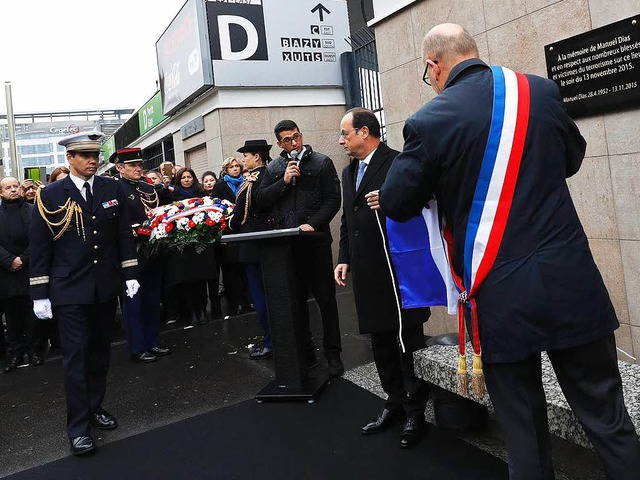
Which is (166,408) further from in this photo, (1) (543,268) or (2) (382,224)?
(1) (543,268)

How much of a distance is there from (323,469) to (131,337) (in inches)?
128

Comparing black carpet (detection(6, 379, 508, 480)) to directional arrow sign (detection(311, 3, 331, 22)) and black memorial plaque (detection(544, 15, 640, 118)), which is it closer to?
black memorial plaque (detection(544, 15, 640, 118))

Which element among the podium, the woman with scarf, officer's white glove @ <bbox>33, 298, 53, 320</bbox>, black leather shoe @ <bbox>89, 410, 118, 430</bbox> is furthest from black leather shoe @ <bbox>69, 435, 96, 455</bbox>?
the woman with scarf

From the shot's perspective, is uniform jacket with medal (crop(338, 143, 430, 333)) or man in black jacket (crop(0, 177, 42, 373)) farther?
man in black jacket (crop(0, 177, 42, 373))

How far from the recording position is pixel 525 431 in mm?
2066

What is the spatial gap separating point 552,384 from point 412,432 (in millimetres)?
872

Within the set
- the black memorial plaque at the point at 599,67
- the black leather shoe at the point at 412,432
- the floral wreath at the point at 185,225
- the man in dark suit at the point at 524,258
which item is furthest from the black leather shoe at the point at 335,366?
the man in dark suit at the point at 524,258

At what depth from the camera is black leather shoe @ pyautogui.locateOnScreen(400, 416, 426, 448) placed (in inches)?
135

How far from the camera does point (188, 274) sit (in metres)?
7.04

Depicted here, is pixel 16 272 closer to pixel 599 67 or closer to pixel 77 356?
pixel 77 356

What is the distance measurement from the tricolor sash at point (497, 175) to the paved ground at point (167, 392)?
167cm

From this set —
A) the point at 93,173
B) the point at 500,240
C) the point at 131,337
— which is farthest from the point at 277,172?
the point at 500,240

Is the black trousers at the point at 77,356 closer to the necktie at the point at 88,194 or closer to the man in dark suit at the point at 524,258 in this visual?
the necktie at the point at 88,194

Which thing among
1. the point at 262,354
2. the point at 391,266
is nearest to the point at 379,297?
the point at 391,266
